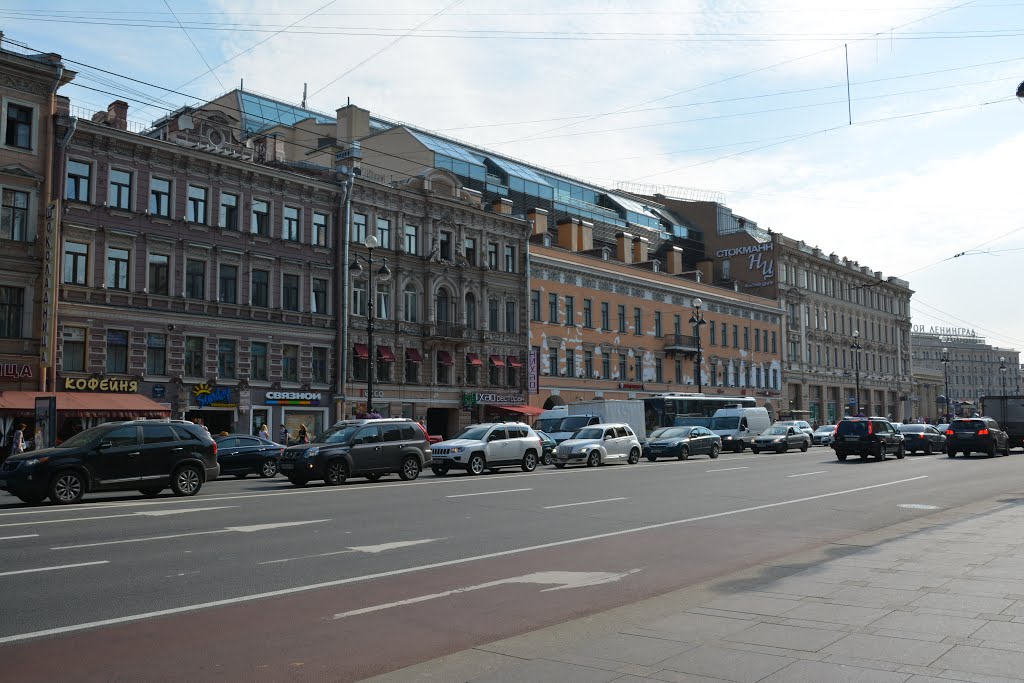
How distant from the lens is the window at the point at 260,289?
4062 centimetres

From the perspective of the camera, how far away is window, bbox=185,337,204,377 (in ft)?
124

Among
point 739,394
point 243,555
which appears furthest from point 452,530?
point 739,394

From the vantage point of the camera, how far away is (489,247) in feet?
170

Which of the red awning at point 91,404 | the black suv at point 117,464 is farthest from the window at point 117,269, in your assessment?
the black suv at point 117,464

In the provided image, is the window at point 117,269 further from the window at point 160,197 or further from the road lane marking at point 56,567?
the road lane marking at point 56,567

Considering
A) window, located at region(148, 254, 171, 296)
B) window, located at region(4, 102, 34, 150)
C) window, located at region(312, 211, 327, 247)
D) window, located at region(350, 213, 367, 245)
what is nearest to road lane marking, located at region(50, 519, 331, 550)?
window, located at region(4, 102, 34, 150)

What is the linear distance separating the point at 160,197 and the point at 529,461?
19858 millimetres

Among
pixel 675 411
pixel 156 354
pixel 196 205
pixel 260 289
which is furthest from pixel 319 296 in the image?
pixel 675 411

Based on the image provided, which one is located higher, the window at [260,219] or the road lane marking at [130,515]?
the window at [260,219]

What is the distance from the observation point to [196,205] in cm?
3866

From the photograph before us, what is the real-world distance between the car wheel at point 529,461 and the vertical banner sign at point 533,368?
77.0 feet

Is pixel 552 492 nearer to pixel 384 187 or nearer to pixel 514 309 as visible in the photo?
pixel 384 187

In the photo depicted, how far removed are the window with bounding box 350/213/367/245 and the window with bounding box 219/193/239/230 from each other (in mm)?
6117

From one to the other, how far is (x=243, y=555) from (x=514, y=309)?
41829 mm
